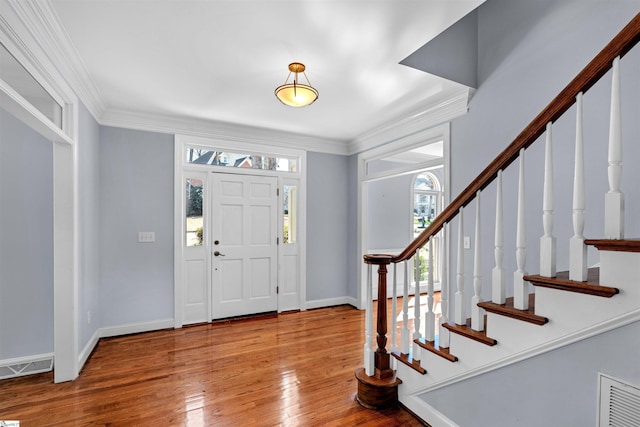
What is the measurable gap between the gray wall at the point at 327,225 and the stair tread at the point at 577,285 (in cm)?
336

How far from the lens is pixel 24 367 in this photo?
2572mm

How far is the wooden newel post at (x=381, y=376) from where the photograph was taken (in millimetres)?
2104

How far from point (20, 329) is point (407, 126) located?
420cm

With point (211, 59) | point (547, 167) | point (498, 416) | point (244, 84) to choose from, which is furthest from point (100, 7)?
point (498, 416)

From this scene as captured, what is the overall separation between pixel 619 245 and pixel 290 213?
3689 millimetres

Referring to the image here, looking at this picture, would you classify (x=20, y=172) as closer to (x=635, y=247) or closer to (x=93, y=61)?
(x=93, y=61)

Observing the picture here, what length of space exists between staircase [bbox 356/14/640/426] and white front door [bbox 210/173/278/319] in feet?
7.59

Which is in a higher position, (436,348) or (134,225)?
(134,225)

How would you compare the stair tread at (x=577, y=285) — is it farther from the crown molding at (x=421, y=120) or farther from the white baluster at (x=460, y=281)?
the crown molding at (x=421, y=120)

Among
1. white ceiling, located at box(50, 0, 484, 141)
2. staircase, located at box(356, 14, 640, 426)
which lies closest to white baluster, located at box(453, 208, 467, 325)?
staircase, located at box(356, 14, 640, 426)

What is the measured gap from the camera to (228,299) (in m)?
4.01

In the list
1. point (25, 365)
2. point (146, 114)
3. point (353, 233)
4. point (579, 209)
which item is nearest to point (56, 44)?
point (146, 114)

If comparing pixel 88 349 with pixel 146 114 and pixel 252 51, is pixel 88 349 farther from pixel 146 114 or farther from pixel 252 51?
pixel 252 51

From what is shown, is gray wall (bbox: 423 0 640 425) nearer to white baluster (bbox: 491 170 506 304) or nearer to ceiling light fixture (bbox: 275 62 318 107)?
white baluster (bbox: 491 170 506 304)
